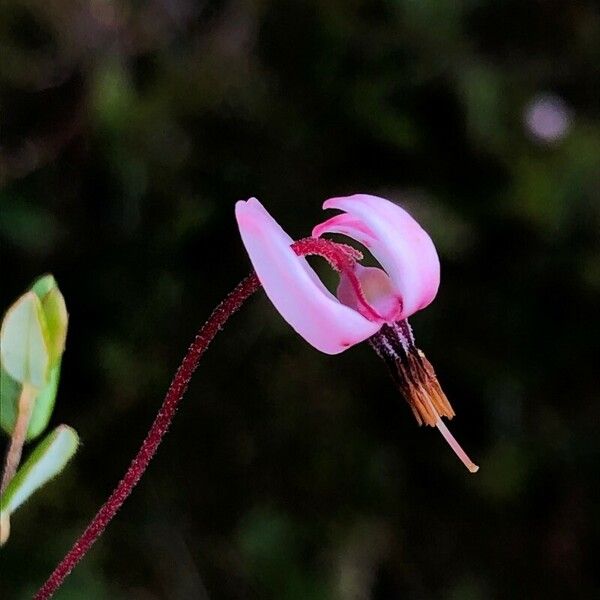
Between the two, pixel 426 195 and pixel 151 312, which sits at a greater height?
pixel 426 195

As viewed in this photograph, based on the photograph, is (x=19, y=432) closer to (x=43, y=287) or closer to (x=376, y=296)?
(x=43, y=287)

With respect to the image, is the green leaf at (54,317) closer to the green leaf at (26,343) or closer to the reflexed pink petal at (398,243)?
the green leaf at (26,343)

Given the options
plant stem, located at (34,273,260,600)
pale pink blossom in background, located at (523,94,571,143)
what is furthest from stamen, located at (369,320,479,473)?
pale pink blossom in background, located at (523,94,571,143)

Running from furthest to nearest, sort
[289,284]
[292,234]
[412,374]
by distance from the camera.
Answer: [292,234] < [412,374] < [289,284]

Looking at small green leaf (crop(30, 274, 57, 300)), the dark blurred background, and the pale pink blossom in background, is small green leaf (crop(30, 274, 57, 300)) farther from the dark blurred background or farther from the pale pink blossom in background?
the pale pink blossom in background

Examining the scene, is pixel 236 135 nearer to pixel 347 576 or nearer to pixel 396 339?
pixel 347 576

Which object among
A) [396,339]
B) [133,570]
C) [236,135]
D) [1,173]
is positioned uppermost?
[236,135]

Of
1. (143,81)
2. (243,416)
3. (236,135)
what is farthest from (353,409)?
(143,81)

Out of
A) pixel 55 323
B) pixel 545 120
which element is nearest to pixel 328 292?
pixel 55 323
